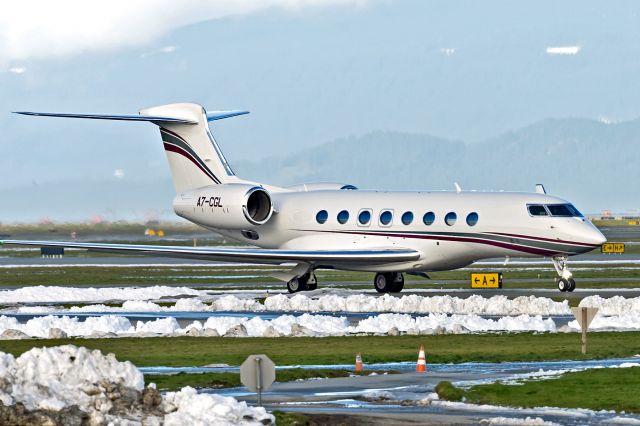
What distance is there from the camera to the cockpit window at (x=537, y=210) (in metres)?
44.5

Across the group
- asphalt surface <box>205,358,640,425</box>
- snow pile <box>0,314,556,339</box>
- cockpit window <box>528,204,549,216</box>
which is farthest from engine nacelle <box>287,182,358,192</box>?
asphalt surface <box>205,358,640,425</box>

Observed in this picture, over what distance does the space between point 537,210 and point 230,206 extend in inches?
442

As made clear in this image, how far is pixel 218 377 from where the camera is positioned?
22.5 m

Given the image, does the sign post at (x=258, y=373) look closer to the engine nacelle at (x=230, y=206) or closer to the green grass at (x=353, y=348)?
the green grass at (x=353, y=348)

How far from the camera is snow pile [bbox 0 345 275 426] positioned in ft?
51.6

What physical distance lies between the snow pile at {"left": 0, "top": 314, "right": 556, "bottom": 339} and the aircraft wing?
1157cm

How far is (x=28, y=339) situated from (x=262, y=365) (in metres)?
13.9

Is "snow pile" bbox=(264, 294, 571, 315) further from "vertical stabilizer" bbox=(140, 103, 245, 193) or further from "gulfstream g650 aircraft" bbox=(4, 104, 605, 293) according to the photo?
"vertical stabilizer" bbox=(140, 103, 245, 193)

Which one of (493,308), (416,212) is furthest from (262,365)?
(416,212)

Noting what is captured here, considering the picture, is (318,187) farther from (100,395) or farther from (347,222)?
(100,395)

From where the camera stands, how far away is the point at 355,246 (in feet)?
156

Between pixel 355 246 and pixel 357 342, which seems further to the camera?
pixel 355 246

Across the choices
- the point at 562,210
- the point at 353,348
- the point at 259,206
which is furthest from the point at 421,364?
the point at 259,206

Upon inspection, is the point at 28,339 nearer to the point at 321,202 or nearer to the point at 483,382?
the point at 483,382
